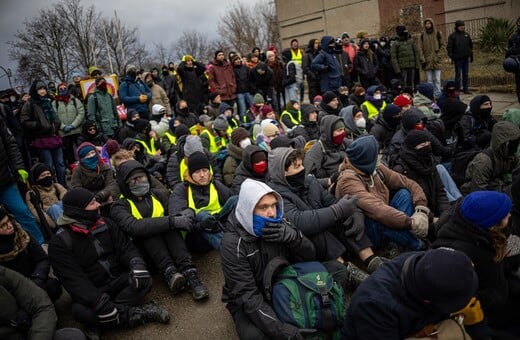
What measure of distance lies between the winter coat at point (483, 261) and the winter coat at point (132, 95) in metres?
7.96

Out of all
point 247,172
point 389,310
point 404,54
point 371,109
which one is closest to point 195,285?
point 247,172

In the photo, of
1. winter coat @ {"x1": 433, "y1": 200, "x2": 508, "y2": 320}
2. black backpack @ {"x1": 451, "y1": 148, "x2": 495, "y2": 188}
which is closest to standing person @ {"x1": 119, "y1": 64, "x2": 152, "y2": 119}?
black backpack @ {"x1": 451, "y1": 148, "x2": 495, "y2": 188}

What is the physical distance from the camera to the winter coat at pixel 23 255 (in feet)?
11.7

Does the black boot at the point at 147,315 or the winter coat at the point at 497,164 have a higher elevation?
the winter coat at the point at 497,164

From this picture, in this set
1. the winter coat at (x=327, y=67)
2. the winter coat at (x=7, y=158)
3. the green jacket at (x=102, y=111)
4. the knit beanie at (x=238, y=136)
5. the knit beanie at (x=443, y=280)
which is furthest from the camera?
the winter coat at (x=327, y=67)

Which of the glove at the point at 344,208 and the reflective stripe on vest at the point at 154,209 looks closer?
the glove at the point at 344,208

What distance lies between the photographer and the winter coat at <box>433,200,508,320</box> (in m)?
3.00

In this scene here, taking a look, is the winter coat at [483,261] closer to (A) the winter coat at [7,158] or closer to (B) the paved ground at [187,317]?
(B) the paved ground at [187,317]

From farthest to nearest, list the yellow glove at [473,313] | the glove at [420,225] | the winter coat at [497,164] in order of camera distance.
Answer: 1. the winter coat at [497,164]
2. the glove at [420,225]
3. the yellow glove at [473,313]

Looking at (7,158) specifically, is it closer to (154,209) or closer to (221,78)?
(154,209)

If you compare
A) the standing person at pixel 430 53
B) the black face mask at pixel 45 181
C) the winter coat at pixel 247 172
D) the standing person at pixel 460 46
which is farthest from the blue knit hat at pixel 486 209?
the standing person at pixel 430 53

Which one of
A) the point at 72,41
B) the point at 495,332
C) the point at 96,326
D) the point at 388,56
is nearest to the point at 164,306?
the point at 96,326

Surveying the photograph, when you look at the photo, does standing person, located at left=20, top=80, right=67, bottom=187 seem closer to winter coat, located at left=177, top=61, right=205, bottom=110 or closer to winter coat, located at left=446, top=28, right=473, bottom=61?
winter coat, located at left=177, top=61, right=205, bottom=110

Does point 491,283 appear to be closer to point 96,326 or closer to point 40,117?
point 96,326
